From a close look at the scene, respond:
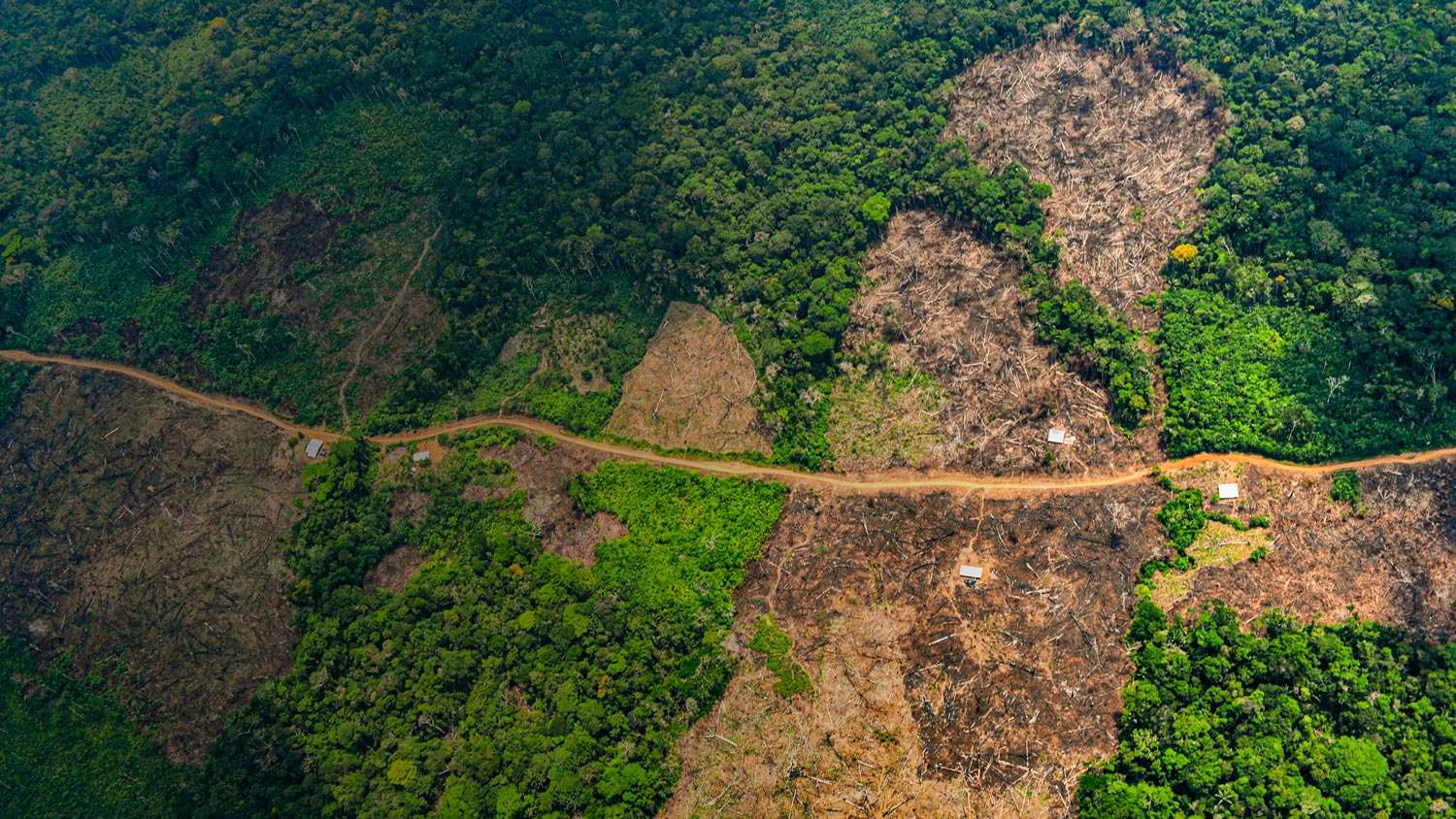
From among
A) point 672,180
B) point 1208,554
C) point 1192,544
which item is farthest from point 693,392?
point 1208,554

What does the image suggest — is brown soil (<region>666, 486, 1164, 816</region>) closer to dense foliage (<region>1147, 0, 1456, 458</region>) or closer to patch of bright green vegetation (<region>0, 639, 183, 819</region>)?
dense foliage (<region>1147, 0, 1456, 458</region>)

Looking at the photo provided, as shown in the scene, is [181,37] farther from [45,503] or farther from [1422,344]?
[1422,344]

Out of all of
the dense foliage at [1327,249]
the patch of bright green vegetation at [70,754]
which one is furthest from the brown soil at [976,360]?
the patch of bright green vegetation at [70,754]

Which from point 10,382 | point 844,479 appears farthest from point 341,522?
point 844,479

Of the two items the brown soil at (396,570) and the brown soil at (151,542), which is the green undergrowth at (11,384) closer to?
the brown soil at (151,542)

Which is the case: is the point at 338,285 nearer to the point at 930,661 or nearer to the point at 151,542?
the point at 151,542

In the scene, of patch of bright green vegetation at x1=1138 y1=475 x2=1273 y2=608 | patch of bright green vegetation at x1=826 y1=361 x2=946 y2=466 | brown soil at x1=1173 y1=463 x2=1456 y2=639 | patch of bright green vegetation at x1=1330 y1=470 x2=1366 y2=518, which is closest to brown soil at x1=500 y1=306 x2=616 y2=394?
patch of bright green vegetation at x1=826 y1=361 x2=946 y2=466

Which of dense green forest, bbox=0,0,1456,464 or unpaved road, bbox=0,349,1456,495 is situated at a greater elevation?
dense green forest, bbox=0,0,1456,464
